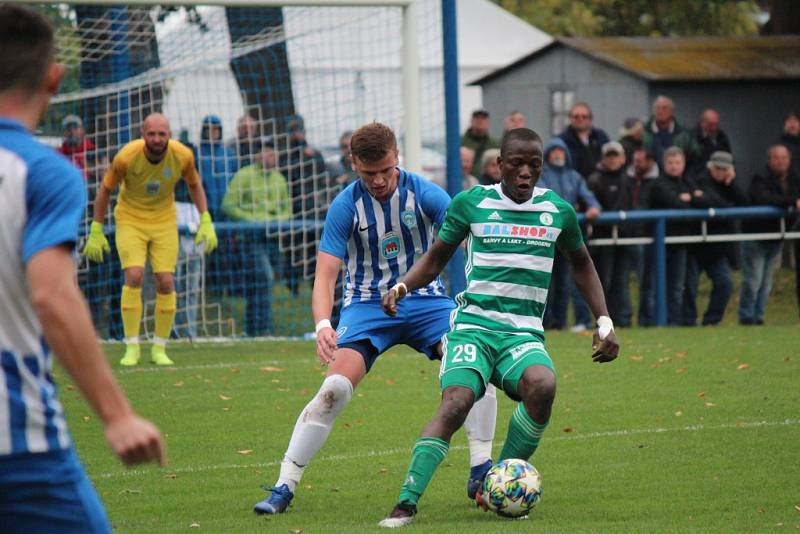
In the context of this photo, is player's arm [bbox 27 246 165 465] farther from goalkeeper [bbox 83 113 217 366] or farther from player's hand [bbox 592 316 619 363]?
goalkeeper [bbox 83 113 217 366]

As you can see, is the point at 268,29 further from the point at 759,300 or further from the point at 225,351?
the point at 759,300

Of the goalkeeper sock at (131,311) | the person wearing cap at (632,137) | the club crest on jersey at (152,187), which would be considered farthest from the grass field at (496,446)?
the person wearing cap at (632,137)

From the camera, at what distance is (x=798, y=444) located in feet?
25.9

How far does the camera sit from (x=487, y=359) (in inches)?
246

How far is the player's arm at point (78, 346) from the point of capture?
3.12 meters

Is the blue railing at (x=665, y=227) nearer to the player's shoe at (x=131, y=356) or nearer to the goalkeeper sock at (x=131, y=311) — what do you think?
the goalkeeper sock at (x=131, y=311)

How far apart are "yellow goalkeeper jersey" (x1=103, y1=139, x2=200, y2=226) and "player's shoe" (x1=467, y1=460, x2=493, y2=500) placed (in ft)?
21.8

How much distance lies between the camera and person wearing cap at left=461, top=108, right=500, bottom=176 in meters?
16.5

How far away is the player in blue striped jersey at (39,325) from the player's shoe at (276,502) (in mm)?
3081

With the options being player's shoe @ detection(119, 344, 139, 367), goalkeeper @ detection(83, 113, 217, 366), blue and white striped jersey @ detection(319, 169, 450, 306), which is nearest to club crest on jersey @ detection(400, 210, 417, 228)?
blue and white striped jersey @ detection(319, 169, 450, 306)

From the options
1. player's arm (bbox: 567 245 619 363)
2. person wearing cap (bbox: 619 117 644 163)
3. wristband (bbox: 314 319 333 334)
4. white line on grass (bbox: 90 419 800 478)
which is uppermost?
person wearing cap (bbox: 619 117 644 163)

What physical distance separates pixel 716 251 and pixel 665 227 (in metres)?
0.78

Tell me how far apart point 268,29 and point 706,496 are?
11.4 metres

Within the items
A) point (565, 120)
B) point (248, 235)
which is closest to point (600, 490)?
point (248, 235)
